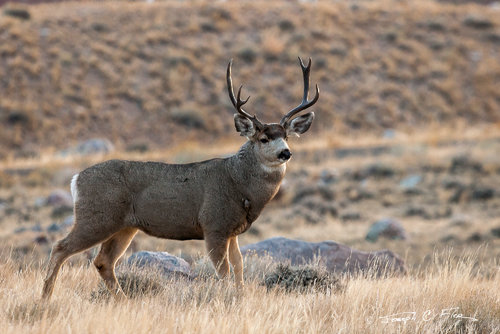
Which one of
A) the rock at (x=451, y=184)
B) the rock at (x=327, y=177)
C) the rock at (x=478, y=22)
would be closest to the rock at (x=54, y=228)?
the rock at (x=327, y=177)

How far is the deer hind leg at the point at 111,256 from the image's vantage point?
8164 mm

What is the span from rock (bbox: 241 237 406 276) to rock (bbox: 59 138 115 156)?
1951 cm

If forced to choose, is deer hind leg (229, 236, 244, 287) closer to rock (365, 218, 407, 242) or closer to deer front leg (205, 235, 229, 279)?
deer front leg (205, 235, 229, 279)

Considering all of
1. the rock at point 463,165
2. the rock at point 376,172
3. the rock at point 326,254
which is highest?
the rock at point 326,254

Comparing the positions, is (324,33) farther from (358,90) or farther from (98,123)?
(98,123)

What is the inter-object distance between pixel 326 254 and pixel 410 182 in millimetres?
14514

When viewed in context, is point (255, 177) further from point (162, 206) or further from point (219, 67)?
point (219, 67)

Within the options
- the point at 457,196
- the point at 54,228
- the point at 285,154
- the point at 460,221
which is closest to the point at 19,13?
the point at 54,228

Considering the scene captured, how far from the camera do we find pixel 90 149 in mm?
30438

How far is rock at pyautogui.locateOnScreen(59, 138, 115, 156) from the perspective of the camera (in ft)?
98.9

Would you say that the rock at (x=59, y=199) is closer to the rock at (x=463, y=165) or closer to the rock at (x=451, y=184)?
the rock at (x=451, y=184)

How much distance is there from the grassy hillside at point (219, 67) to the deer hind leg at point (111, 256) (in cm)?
2505

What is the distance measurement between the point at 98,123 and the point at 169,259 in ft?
89.2

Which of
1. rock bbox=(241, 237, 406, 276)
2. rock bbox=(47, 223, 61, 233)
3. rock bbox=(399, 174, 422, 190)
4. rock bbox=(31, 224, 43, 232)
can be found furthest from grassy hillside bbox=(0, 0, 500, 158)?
rock bbox=(241, 237, 406, 276)
